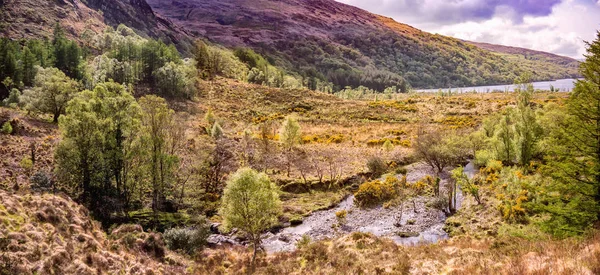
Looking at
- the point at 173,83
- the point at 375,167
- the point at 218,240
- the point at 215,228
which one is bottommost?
the point at 218,240

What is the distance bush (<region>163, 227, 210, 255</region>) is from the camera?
2645 cm

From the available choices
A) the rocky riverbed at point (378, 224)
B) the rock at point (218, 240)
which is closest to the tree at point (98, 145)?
the rock at point (218, 240)

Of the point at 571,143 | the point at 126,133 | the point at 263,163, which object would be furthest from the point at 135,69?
the point at 571,143

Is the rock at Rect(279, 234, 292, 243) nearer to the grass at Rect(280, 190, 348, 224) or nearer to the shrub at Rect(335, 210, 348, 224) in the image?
A: the grass at Rect(280, 190, 348, 224)

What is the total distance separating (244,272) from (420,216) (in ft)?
58.0

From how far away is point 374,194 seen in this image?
36.4m

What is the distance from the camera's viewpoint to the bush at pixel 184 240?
86.8ft

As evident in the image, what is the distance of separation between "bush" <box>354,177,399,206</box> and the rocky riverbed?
3.06 feet

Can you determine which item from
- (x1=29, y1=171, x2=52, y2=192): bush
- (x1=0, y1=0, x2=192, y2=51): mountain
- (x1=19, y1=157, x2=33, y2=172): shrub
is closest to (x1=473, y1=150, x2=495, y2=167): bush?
(x1=29, y1=171, x2=52, y2=192): bush

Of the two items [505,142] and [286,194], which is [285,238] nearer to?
[286,194]

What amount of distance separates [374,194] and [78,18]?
152m

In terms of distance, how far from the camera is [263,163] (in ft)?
148

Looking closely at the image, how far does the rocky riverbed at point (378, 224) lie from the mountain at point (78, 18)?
117 m

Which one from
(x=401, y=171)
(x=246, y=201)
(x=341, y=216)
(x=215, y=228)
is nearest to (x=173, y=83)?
(x=215, y=228)
